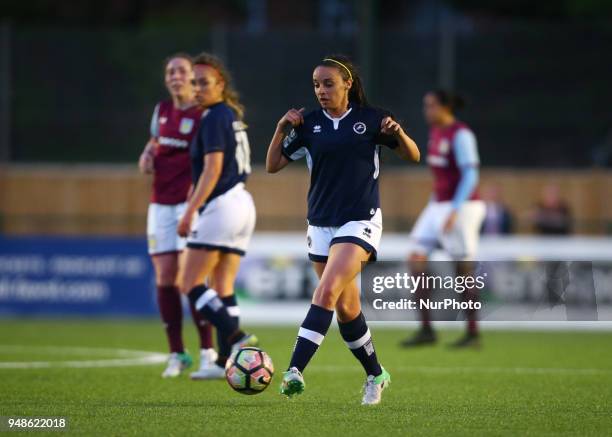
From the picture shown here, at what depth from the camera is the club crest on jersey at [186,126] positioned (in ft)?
34.7

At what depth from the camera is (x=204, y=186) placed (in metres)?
9.77

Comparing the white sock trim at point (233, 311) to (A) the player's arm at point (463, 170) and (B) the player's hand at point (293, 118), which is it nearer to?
(B) the player's hand at point (293, 118)

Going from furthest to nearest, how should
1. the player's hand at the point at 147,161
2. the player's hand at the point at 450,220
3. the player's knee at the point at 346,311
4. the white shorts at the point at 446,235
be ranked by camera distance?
1. the white shorts at the point at 446,235
2. the player's hand at the point at 450,220
3. the player's hand at the point at 147,161
4. the player's knee at the point at 346,311

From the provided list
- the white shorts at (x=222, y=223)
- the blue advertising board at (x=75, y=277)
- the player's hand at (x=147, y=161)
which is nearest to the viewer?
the white shorts at (x=222, y=223)

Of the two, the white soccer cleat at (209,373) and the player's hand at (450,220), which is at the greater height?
the player's hand at (450,220)

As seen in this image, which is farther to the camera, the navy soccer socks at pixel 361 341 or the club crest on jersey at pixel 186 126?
the club crest on jersey at pixel 186 126

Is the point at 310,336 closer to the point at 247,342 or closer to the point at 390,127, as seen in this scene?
the point at 390,127

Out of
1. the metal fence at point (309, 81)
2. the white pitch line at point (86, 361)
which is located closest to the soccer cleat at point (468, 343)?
the white pitch line at point (86, 361)

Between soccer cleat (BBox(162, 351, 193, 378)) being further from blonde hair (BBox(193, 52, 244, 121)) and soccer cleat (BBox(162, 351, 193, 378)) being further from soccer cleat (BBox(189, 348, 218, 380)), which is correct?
blonde hair (BBox(193, 52, 244, 121))

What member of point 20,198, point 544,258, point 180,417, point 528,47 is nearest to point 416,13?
point 528,47

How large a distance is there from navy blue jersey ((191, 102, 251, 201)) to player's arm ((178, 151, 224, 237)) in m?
0.07

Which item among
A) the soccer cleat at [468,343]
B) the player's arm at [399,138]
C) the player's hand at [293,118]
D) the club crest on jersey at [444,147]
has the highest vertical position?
the player's hand at [293,118]

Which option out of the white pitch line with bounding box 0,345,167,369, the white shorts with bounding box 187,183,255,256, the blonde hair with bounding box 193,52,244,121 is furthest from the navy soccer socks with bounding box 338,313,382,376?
the white pitch line with bounding box 0,345,167,369

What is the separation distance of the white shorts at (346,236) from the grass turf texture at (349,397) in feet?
3.28
